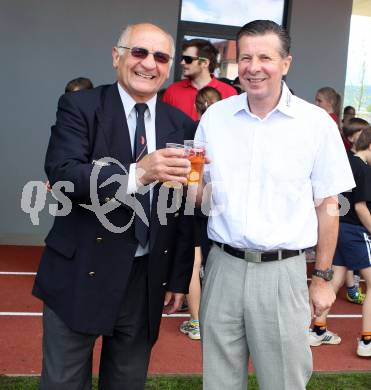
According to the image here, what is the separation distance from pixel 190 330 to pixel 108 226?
110 inches

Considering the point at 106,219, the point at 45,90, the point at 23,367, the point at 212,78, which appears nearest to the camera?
the point at 106,219

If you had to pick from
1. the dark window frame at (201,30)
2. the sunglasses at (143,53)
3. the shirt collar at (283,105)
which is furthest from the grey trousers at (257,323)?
the dark window frame at (201,30)

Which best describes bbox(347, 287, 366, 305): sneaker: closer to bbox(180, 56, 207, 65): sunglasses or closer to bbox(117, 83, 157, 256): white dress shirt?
bbox(180, 56, 207, 65): sunglasses

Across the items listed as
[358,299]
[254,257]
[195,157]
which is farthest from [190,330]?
[195,157]

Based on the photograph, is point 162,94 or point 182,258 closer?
point 182,258

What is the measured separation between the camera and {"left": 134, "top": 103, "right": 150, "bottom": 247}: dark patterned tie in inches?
108

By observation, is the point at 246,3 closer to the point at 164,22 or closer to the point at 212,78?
the point at 164,22

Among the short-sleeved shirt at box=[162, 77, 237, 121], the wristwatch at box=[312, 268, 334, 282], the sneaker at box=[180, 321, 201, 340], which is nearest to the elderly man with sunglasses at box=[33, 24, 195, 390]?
the wristwatch at box=[312, 268, 334, 282]

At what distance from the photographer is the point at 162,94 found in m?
6.62

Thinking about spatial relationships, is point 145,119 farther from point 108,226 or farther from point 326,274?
point 326,274

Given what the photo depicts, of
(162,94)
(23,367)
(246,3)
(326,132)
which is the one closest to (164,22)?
(246,3)

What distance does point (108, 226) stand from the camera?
272 centimetres

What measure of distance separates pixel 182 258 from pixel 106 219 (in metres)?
0.52

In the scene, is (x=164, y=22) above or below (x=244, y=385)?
above
